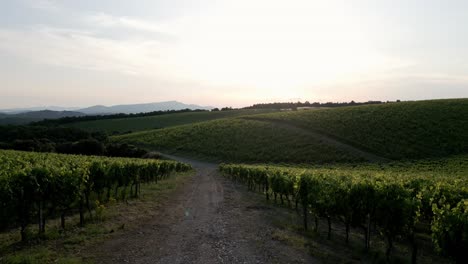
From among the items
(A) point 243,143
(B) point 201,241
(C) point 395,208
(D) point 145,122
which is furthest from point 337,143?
(D) point 145,122

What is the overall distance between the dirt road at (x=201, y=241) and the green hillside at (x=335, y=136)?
182 feet

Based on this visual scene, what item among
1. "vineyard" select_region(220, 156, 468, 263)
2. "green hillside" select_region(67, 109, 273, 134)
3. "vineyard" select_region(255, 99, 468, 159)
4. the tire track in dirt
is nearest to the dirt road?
"vineyard" select_region(220, 156, 468, 263)

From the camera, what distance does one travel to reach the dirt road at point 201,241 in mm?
13023

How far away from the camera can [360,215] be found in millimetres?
15586

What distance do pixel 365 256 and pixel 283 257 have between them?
3537 millimetres

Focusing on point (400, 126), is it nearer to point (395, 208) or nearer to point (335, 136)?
point (335, 136)

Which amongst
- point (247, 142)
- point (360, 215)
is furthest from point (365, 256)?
point (247, 142)

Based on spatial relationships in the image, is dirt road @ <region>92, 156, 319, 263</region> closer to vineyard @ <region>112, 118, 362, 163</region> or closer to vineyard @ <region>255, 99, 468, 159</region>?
vineyard @ <region>112, 118, 362, 163</region>

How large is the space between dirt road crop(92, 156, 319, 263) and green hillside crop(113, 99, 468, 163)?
182 feet

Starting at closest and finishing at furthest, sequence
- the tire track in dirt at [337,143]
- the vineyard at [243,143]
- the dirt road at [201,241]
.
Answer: the dirt road at [201,241] < the tire track in dirt at [337,143] < the vineyard at [243,143]

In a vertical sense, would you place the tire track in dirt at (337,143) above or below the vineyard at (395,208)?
below

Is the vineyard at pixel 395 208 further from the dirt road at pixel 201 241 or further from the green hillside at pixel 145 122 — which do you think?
the green hillside at pixel 145 122

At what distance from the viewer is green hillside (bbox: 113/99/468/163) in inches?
2904

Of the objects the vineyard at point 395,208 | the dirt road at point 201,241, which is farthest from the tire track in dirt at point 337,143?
the dirt road at point 201,241
